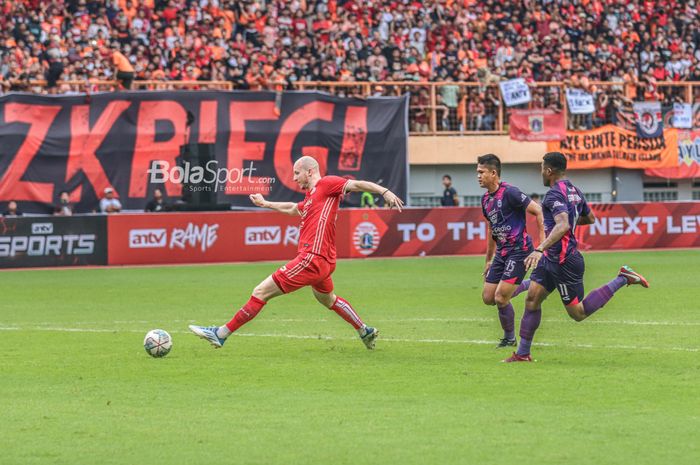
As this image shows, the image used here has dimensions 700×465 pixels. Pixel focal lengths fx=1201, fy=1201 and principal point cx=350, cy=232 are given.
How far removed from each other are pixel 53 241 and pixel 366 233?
7.83m

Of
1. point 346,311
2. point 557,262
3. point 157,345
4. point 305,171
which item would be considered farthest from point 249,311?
point 557,262

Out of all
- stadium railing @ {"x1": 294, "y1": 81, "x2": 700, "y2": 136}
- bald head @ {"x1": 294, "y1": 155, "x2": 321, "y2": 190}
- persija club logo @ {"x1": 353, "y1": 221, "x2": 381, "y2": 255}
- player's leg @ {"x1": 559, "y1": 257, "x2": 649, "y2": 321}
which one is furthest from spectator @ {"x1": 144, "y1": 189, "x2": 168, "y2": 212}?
player's leg @ {"x1": 559, "y1": 257, "x2": 649, "y2": 321}

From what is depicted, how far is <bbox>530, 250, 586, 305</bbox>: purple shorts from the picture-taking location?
38.5ft

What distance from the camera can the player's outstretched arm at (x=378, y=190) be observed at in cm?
1170

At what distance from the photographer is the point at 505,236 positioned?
13.0 metres

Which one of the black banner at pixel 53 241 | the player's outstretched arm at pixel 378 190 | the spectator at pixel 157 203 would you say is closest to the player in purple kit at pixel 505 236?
the player's outstretched arm at pixel 378 190

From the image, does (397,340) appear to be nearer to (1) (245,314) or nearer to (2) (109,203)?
(1) (245,314)

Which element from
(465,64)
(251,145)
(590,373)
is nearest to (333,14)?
(465,64)

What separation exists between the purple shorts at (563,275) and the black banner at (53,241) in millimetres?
18646

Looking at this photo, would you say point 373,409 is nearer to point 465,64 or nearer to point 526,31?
point 465,64

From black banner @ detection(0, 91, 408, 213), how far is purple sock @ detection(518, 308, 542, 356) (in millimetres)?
20691

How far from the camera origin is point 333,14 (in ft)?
124

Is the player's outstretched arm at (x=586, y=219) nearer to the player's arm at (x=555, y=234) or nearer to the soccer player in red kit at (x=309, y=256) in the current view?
the player's arm at (x=555, y=234)

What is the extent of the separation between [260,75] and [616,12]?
14571 millimetres
